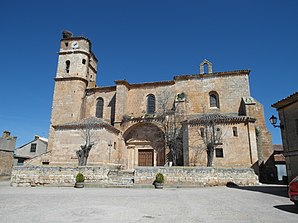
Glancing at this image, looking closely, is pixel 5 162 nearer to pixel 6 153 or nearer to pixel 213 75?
pixel 6 153

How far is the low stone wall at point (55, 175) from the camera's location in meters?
15.8

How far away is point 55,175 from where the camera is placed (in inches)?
629

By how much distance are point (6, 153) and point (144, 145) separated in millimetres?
18266

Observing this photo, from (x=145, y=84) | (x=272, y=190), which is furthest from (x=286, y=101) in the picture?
(x=145, y=84)

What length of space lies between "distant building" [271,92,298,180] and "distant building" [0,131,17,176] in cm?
3034

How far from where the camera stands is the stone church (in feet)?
65.0

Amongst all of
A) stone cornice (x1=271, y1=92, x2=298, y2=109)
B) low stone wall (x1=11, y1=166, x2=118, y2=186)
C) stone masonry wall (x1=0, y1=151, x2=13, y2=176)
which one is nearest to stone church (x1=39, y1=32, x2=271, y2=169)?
low stone wall (x1=11, y1=166, x2=118, y2=186)

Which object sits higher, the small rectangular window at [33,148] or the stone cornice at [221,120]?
the stone cornice at [221,120]

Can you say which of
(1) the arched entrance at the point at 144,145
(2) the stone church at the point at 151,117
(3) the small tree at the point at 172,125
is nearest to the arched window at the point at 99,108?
(2) the stone church at the point at 151,117

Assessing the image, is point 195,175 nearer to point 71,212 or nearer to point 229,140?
point 229,140

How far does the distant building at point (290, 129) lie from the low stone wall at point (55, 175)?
12324 millimetres

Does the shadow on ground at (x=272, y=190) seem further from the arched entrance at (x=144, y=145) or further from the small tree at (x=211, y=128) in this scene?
the arched entrance at (x=144, y=145)

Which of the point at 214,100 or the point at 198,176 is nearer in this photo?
the point at 198,176

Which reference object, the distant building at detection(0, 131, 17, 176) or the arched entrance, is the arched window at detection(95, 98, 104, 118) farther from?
the distant building at detection(0, 131, 17, 176)
